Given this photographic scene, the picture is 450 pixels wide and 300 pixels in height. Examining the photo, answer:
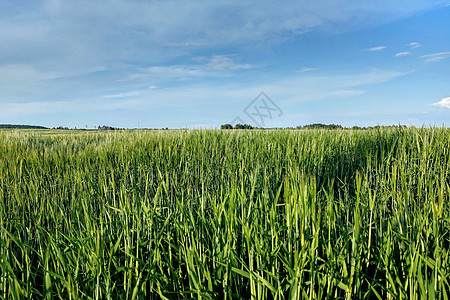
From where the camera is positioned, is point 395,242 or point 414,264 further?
point 395,242

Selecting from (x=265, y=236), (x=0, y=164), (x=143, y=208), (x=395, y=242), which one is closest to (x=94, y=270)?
(x=143, y=208)

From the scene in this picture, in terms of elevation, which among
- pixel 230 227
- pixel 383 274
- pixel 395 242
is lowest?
pixel 383 274

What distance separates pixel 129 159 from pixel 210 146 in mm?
1044

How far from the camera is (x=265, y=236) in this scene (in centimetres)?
112

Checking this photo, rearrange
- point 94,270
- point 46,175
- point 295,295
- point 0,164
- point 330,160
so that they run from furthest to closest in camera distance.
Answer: point 0,164
point 46,175
point 330,160
point 94,270
point 295,295

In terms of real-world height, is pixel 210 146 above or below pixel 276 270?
above

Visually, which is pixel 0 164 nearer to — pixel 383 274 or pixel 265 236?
pixel 265 236

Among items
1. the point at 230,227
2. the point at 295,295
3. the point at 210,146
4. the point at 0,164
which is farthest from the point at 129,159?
the point at 295,295

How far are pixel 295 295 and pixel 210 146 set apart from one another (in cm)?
284

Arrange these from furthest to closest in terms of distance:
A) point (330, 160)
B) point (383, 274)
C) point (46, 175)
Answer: point (46, 175), point (330, 160), point (383, 274)

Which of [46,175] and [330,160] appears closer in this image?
[330,160]

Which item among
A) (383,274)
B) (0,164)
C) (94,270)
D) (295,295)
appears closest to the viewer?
(295,295)

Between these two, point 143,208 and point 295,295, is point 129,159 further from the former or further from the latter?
point 295,295

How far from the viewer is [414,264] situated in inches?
37.6
